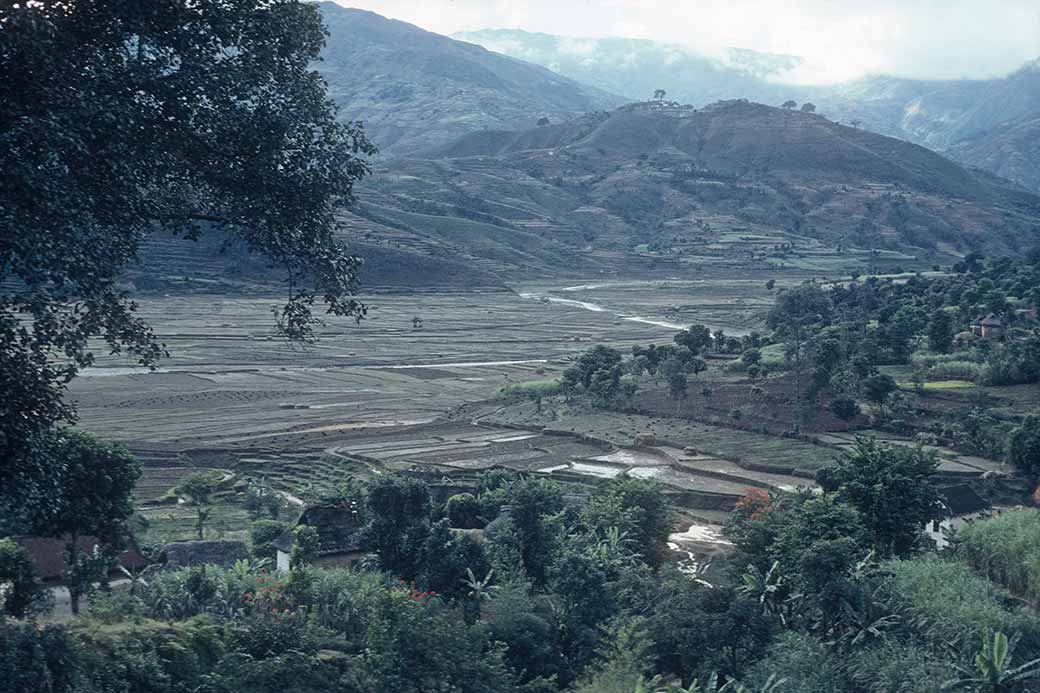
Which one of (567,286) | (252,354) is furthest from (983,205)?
(252,354)

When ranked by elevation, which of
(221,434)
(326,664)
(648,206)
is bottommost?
(221,434)

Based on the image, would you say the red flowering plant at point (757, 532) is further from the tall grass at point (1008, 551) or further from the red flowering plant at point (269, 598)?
the red flowering plant at point (269, 598)

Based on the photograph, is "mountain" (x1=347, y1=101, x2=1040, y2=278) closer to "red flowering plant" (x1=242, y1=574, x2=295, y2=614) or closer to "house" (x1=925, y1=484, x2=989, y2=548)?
"house" (x1=925, y1=484, x2=989, y2=548)

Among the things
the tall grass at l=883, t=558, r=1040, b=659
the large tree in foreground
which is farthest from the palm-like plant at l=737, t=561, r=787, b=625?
the large tree in foreground

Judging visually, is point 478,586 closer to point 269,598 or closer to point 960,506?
point 269,598

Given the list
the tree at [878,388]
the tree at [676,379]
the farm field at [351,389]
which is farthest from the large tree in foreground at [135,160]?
the tree at [676,379]

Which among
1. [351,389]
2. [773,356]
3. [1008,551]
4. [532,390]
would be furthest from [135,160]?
[773,356]

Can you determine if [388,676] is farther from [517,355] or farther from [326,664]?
[517,355]
